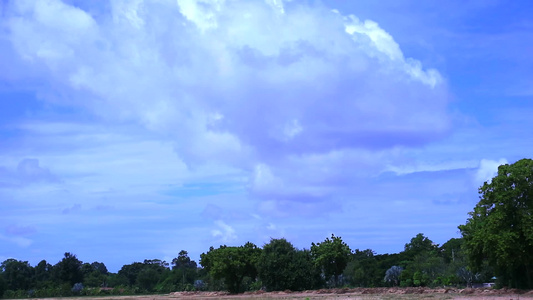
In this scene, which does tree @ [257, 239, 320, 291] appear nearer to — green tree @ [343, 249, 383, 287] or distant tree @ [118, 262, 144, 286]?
green tree @ [343, 249, 383, 287]

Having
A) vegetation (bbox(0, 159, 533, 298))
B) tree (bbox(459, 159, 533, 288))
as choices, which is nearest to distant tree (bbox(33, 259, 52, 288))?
vegetation (bbox(0, 159, 533, 298))

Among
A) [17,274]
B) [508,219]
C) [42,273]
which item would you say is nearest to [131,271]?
[42,273]

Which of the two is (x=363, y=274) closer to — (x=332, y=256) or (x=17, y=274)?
(x=332, y=256)

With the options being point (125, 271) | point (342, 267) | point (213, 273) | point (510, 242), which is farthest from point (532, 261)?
point (125, 271)

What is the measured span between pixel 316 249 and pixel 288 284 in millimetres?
5688

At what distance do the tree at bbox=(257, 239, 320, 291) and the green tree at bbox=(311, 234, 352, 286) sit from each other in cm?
125

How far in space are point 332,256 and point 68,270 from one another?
209 feet

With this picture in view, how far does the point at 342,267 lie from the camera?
67.1 m

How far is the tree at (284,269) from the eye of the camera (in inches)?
2564

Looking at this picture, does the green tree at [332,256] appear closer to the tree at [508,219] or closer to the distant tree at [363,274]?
the distant tree at [363,274]

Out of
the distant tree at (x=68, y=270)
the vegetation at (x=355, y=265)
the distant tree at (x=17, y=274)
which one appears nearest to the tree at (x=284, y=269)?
the vegetation at (x=355, y=265)

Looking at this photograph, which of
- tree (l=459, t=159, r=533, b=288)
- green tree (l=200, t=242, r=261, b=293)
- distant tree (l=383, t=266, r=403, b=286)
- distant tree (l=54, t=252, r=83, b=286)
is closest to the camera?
tree (l=459, t=159, r=533, b=288)

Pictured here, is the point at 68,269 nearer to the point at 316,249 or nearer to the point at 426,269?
the point at 316,249

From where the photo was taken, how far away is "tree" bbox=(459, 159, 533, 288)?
40.7m
